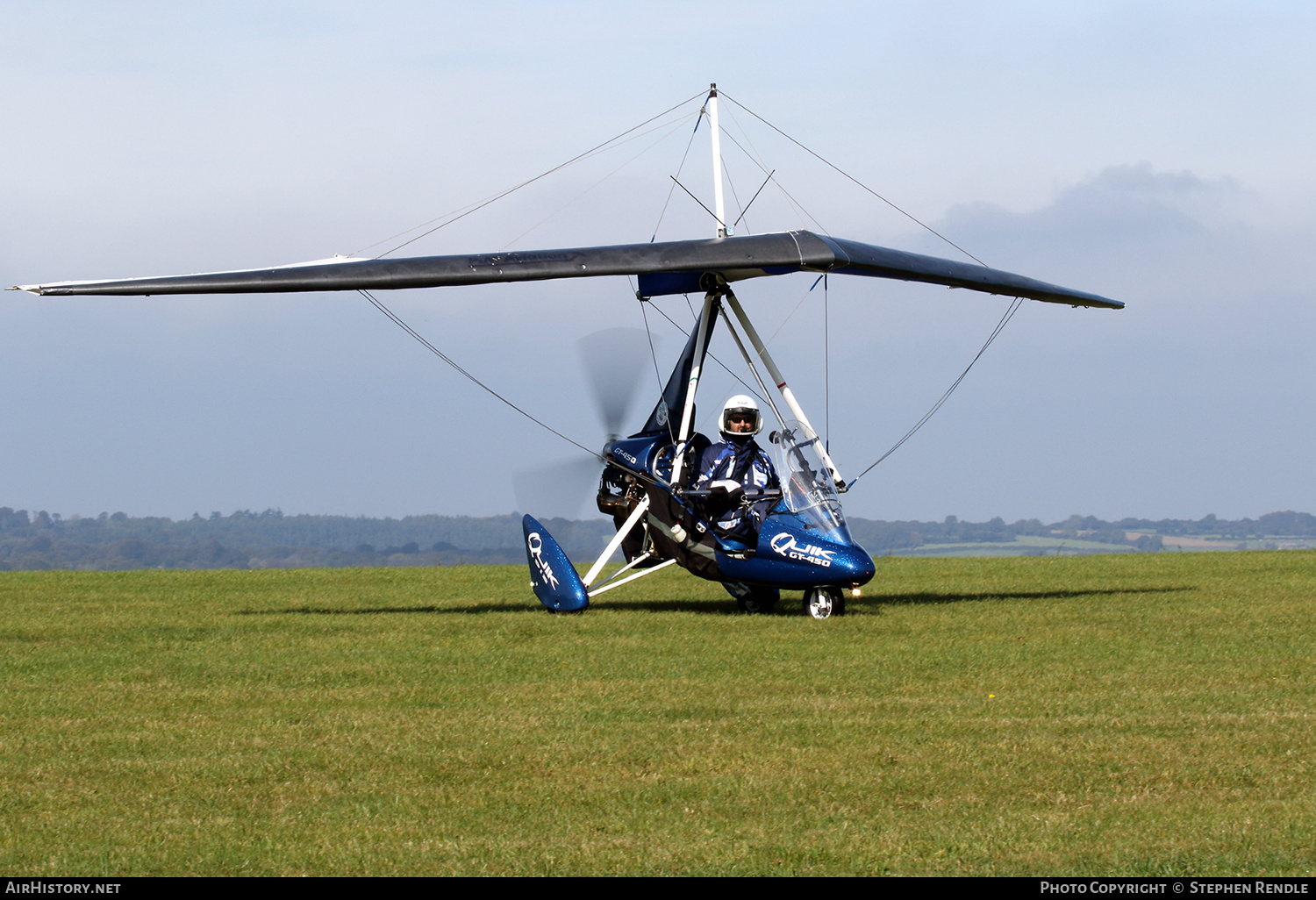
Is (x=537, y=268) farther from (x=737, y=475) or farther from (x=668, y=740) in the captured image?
(x=668, y=740)

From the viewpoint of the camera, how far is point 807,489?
15.1m

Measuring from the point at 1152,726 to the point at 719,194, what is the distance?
9188 millimetres

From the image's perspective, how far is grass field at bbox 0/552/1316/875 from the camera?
21.2 ft

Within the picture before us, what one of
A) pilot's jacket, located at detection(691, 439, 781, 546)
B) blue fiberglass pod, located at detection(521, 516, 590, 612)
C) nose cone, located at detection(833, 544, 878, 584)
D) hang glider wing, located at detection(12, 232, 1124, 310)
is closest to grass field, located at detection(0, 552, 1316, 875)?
blue fiberglass pod, located at detection(521, 516, 590, 612)

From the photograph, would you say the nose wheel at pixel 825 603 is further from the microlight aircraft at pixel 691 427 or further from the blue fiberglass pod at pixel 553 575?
the blue fiberglass pod at pixel 553 575

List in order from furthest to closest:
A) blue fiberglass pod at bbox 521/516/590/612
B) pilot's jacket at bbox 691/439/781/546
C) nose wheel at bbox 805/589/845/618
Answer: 1. blue fiberglass pod at bbox 521/516/590/612
2. pilot's jacket at bbox 691/439/781/546
3. nose wheel at bbox 805/589/845/618

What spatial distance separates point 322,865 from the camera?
6.27 meters

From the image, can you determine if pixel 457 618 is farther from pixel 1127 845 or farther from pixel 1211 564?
pixel 1211 564

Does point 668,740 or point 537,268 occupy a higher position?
point 537,268

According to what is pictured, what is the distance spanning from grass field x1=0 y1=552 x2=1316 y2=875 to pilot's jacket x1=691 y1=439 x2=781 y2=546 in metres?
1.03

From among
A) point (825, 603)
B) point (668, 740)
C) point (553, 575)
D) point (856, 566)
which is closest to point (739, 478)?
point (825, 603)

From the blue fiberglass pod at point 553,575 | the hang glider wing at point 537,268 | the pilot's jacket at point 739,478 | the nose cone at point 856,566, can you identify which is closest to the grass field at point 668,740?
the blue fiberglass pod at point 553,575

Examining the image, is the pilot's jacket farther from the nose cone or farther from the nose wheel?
the nose cone

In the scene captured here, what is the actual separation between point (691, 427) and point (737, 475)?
3.47 feet
